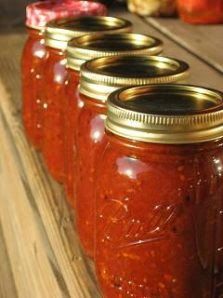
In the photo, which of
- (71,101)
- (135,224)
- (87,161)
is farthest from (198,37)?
(135,224)

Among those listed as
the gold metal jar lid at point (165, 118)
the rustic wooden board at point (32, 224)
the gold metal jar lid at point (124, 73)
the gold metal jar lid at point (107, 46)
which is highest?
the gold metal jar lid at point (165, 118)

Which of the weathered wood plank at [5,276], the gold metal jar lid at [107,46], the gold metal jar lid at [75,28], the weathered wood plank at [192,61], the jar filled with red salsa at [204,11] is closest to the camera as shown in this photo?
the gold metal jar lid at [107,46]

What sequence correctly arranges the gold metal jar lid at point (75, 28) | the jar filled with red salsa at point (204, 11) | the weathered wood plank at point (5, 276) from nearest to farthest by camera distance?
the gold metal jar lid at point (75, 28)
the weathered wood plank at point (5, 276)
the jar filled with red salsa at point (204, 11)

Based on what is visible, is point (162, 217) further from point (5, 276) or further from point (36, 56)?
point (5, 276)

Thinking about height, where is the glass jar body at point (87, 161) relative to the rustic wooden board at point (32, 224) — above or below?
above

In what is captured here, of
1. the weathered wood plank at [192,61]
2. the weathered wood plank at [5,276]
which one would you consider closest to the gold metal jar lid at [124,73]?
the weathered wood plank at [192,61]

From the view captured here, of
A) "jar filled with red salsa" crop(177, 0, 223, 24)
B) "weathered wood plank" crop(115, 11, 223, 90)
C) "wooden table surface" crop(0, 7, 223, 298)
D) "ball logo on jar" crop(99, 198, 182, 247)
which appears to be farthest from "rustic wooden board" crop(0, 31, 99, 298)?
"jar filled with red salsa" crop(177, 0, 223, 24)

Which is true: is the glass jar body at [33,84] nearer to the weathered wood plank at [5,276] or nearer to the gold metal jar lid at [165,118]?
the weathered wood plank at [5,276]

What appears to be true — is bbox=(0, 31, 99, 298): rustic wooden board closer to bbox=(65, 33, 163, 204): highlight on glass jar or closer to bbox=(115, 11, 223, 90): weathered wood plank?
bbox=(65, 33, 163, 204): highlight on glass jar
